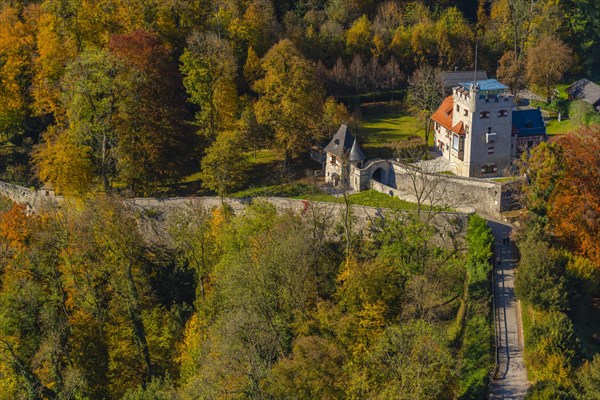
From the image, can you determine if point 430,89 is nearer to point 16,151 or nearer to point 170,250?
point 170,250

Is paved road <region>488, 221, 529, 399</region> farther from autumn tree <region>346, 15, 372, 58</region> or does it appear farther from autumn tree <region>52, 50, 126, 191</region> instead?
autumn tree <region>346, 15, 372, 58</region>

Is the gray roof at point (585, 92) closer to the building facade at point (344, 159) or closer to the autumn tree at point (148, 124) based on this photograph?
the building facade at point (344, 159)

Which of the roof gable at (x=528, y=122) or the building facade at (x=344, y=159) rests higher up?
the roof gable at (x=528, y=122)

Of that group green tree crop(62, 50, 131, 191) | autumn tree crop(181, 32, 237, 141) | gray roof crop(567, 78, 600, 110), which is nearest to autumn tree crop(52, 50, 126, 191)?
green tree crop(62, 50, 131, 191)

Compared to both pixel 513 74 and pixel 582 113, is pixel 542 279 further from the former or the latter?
pixel 513 74

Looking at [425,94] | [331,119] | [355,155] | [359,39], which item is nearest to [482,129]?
[355,155]

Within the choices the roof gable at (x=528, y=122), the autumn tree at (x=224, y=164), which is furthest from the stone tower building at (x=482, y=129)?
the autumn tree at (x=224, y=164)

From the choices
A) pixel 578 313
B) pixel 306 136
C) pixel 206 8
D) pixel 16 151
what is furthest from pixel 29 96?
pixel 578 313
